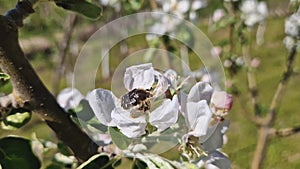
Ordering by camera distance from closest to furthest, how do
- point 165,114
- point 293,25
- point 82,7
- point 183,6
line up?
point 165,114 < point 82,7 < point 293,25 < point 183,6

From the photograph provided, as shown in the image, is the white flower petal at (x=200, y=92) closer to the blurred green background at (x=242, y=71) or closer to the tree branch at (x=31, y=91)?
the tree branch at (x=31, y=91)

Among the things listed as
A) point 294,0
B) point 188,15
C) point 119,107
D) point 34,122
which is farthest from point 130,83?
point 34,122

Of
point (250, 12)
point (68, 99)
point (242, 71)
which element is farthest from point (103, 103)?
point (242, 71)

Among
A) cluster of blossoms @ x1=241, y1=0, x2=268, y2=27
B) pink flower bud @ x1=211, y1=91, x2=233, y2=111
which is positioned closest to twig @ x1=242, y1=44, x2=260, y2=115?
cluster of blossoms @ x1=241, y1=0, x2=268, y2=27

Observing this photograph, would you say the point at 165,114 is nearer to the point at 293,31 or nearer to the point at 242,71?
the point at 293,31

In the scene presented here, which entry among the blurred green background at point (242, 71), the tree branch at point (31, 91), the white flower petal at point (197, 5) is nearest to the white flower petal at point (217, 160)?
the tree branch at point (31, 91)
